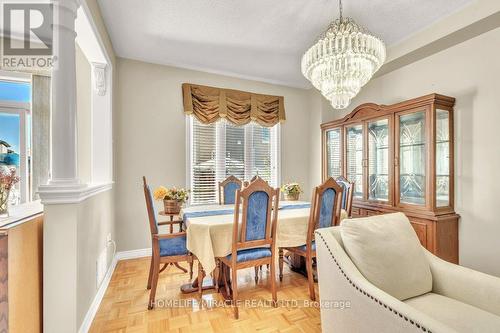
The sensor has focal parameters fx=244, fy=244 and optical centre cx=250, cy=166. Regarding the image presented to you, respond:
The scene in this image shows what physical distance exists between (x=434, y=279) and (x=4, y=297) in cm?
230

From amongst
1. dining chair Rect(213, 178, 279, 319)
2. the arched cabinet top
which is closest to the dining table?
dining chair Rect(213, 178, 279, 319)

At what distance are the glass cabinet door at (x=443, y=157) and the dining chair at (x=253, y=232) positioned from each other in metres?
1.86

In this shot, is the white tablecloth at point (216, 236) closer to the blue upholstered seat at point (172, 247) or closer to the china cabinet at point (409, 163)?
the blue upholstered seat at point (172, 247)

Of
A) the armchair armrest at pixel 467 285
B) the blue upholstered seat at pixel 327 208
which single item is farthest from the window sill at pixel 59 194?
the armchair armrest at pixel 467 285

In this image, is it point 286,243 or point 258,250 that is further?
point 286,243

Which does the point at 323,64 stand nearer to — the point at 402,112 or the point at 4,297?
the point at 402,112

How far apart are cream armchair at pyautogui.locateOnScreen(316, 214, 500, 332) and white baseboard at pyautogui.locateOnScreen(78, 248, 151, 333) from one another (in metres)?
1.67

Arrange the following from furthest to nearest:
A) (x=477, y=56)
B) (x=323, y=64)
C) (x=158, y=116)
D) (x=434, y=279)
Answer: (x=158, y=116), (x=477, y=56), (x=323, y=64), (x=434, y=279)

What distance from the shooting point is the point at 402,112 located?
2.77m

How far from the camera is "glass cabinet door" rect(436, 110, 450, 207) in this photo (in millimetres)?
2570

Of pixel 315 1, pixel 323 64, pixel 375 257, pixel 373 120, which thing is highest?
pixel 315 1

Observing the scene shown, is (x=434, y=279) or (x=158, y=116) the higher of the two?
(x=158, y=116)

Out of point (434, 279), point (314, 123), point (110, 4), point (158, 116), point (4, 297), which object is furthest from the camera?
point (314, 123)

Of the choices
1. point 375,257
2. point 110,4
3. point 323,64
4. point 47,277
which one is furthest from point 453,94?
point 47,277
